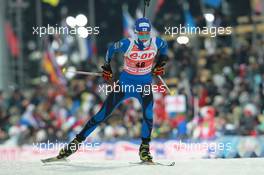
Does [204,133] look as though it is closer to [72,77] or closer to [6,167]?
[72,77]

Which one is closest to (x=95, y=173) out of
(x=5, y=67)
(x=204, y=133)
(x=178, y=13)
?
(x=204, y=133)

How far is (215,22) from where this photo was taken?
1619 centimetres

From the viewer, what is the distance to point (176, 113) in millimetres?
13914

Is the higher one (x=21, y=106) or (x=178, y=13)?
(x=178, y=13)

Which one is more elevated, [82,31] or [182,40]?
[82,31]

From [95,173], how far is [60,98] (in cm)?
701

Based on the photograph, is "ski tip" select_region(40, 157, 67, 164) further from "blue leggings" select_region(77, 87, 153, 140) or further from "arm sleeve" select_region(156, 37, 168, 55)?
"arm sleeve" select_region(156, 37, 168, 55)

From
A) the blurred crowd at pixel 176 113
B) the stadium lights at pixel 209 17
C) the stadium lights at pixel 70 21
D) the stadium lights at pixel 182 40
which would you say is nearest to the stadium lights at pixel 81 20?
the stadium lights at pixel 70 21

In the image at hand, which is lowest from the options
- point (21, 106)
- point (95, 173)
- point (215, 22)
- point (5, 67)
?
point (95, 173)

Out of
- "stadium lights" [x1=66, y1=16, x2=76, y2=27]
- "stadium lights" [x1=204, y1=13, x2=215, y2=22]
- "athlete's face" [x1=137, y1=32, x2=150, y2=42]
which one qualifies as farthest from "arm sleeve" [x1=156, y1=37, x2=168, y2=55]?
"stadium lights" [x1=66, y1=16, x2=76, y2=27]

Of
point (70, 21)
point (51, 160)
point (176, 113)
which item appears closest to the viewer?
point (51, 160)

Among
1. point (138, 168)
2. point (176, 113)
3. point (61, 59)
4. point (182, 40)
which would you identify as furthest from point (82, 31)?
point (138, 168)

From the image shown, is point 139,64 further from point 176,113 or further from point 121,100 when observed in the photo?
point 176,113

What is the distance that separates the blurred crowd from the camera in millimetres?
13766
